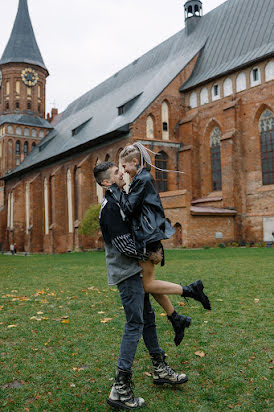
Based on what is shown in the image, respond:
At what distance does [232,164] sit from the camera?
2612cm

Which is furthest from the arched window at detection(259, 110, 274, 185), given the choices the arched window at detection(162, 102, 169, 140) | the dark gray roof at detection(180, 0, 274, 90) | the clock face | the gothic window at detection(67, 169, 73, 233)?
the clock face

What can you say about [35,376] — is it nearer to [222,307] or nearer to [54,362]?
[54,362]

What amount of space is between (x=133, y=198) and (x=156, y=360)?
1445 millimetres

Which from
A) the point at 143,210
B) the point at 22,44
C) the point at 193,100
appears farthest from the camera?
the point at 22,44

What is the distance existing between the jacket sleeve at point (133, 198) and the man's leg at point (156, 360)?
883 mm

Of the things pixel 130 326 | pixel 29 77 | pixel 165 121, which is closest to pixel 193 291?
pixel 130 326

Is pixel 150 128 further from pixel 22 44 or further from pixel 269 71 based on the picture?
pixel 22 44

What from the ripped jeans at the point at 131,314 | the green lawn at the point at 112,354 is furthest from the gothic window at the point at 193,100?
the ripped jeans at the point at 131,314

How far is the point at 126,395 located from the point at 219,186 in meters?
26.5

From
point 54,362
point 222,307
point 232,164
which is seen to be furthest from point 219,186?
point 54,362

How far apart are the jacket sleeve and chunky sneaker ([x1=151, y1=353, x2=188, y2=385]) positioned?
1323mm

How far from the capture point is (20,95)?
174 ft

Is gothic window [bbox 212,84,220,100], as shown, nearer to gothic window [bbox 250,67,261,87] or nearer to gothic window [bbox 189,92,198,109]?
gothic window [bbox 189,92,198,109]

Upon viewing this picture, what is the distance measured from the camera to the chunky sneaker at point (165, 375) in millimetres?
3494
